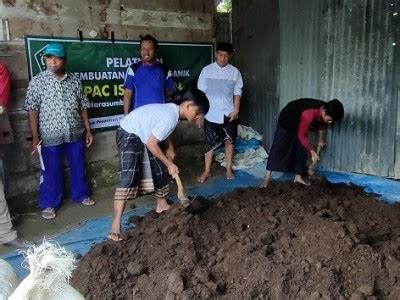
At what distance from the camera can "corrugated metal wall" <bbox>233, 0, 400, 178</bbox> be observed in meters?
4.91

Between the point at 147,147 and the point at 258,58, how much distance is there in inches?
133

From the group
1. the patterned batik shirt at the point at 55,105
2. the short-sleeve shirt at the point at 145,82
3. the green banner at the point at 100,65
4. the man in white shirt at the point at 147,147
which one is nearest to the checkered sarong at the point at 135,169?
the man in white shirt at the point at 147,147

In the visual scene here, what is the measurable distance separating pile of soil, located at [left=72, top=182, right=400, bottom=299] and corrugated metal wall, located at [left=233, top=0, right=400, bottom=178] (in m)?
1.61

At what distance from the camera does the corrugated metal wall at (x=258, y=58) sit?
20.2ft

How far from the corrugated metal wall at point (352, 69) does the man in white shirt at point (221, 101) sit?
Result: 933 mm

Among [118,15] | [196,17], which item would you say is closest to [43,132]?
[118,15]

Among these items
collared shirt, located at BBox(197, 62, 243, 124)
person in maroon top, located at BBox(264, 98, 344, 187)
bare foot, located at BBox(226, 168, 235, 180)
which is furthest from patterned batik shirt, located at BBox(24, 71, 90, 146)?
person in maroon top, located at BBox(264, 98, 344, 187)

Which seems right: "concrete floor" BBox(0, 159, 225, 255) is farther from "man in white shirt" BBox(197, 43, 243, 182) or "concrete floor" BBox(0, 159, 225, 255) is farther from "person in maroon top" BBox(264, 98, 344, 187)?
"person in maroon top" BBox(264, 98, 344, 187)

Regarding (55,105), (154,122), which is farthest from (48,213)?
(154,122)

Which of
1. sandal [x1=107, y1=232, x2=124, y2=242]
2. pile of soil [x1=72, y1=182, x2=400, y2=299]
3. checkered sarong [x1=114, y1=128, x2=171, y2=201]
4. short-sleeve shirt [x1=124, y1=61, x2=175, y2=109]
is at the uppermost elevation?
short-sleeve shirt [x1=124, y1=61, x2=175, y2=109]

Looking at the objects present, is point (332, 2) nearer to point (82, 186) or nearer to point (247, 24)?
point (247, 24)

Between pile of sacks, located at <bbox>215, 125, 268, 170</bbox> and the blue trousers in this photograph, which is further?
pile of sacks, located at <bbox>215, 125, 268, 170</bbox>

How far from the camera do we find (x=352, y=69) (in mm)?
5227

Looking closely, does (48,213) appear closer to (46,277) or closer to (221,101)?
(221,101)
